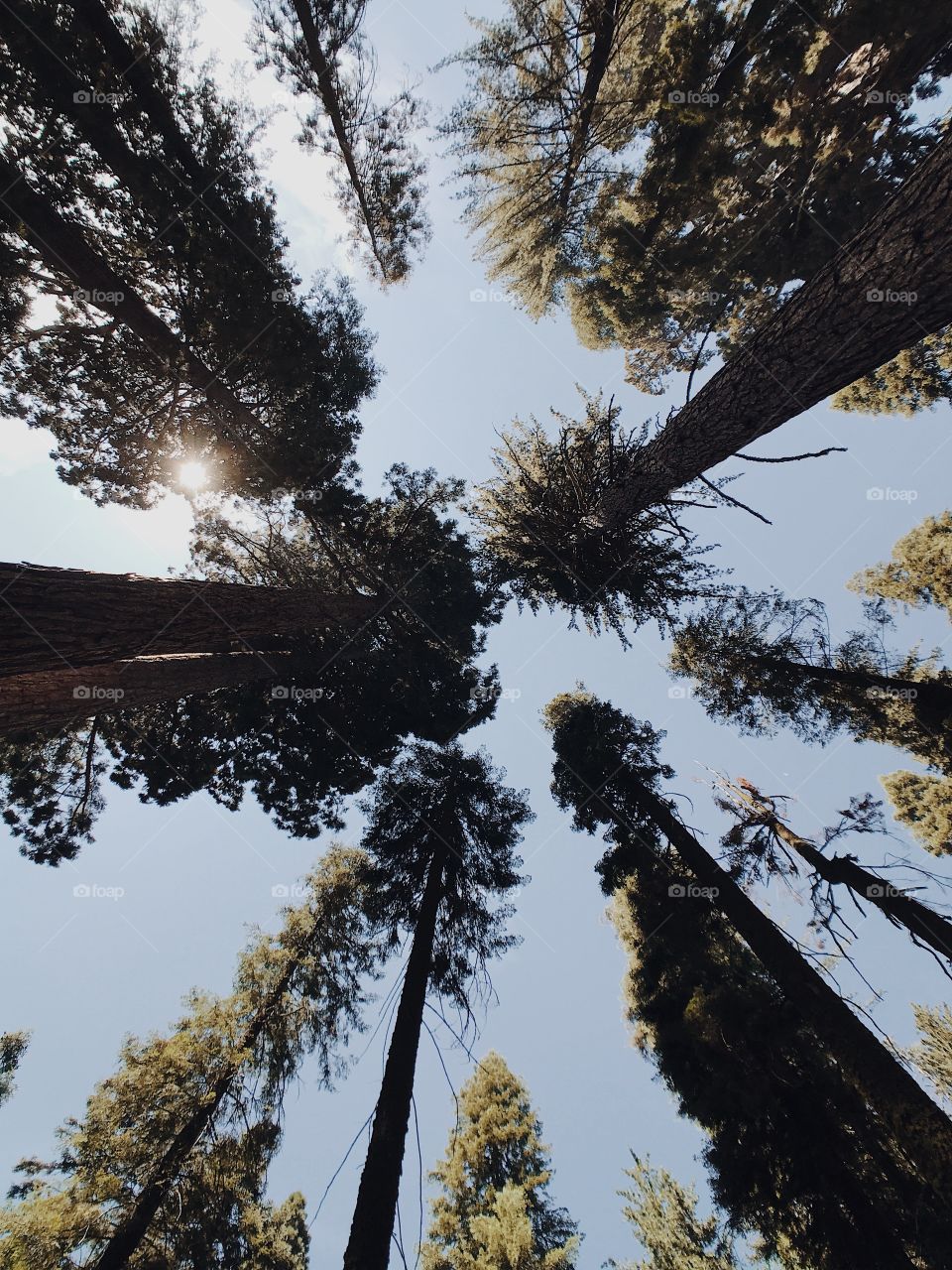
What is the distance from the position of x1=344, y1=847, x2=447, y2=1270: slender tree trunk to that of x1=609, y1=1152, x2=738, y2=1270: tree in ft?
16.1

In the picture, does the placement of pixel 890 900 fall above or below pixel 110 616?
below

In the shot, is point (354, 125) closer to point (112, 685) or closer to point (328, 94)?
point (328, 94)

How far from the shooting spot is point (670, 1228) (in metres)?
7.70

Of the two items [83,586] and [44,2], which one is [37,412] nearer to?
[44,2]

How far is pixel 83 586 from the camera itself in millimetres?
4465

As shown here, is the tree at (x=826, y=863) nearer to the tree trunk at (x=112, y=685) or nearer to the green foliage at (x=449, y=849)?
the green foliage at (x=449, y=849)

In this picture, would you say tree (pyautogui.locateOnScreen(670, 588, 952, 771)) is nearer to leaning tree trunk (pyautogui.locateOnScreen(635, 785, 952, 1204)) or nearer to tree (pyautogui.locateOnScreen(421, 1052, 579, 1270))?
leaning tree trunk (pyautogui.locateOnScreen(635, 785, 952, 1204))

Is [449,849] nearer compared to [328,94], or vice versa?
[328,94]

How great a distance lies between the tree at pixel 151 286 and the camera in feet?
18.6

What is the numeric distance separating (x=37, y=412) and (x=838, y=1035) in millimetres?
15031

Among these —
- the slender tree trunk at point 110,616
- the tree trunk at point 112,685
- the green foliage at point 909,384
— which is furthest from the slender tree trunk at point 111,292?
the green foliage at point 909,384

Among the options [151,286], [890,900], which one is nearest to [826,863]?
[890,900]

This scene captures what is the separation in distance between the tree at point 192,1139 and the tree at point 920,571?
14.4m

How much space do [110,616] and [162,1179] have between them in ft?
24.2
